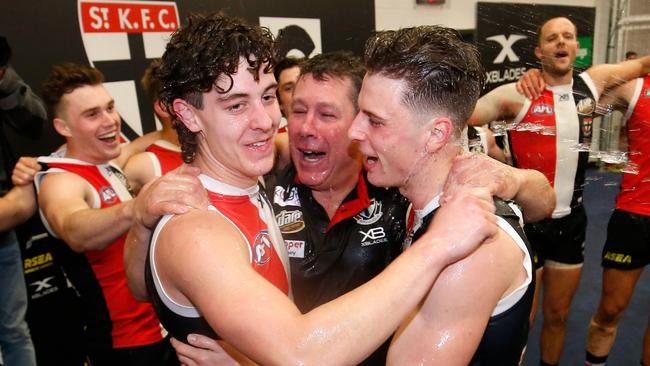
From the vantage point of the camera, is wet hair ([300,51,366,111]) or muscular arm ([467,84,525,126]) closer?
muscular arm ([467,84,525,126])

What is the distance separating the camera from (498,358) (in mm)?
1497

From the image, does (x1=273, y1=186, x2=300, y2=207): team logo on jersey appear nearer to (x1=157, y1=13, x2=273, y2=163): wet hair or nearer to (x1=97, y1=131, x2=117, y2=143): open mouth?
(x1=157, y1=13, x2=273, y2=163): wet hair

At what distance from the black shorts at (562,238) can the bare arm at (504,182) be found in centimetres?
156

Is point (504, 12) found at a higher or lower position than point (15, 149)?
higher

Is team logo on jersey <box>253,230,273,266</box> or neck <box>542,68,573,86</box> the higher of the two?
neck <box>542,68,573,86</box>

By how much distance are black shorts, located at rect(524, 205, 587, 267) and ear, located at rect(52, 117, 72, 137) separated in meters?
3.29

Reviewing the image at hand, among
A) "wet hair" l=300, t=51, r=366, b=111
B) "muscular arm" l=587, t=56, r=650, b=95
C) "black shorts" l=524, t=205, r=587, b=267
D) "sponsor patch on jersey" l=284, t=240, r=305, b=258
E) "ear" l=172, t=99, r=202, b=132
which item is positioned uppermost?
"wet hair" l=300, t=51, r=366, b=111

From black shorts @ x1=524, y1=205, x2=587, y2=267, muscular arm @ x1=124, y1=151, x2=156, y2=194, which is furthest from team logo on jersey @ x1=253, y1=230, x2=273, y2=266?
black shorts @ x1=524, y1=205, x2=587, y2=267

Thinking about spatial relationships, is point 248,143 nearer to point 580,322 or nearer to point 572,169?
point 572,169

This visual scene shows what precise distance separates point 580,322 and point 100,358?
4023mm

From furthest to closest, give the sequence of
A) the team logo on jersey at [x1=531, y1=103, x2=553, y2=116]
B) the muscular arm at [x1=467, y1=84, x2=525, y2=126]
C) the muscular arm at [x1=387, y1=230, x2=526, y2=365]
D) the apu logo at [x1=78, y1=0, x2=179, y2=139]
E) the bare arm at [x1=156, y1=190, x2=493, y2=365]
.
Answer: the apu logo at [x1=78, y1=0, x2=179, y2=139], the team logo on jersey at [x1=531, y1=103, x2=553, y2=116], the muscular arm at [x1=467, y1=84, x2=525, y2=126], the muscular arm at [x1=387, y1=230, x2=526, y2=365], the bare arm at [x1=156, y1=190, x2=493, y2=365]

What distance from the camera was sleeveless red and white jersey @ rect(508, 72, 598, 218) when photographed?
1.80 meters

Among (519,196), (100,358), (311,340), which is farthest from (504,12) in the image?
(100,358)

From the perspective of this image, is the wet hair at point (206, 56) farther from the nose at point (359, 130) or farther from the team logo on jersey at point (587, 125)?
the team logo on jersey at point (587, 125)
